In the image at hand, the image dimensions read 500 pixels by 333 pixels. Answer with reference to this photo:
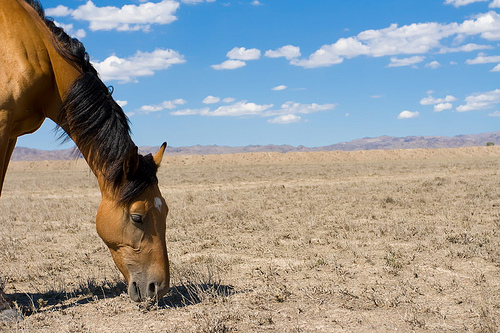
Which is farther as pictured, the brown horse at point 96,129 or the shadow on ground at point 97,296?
the shadow on ground at point 97,296

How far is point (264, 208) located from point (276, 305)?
8230 mm

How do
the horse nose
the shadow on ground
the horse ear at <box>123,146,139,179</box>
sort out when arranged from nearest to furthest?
the horse ear at <box>123,146,139,179</box> < the horse nose < the shadow on ground

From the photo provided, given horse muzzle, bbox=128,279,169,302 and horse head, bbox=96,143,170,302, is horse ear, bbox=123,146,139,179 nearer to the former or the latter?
horse head, bbox=96,143,170,302

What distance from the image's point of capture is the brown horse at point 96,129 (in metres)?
4.02

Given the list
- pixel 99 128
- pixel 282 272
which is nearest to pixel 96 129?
pixel 99 128

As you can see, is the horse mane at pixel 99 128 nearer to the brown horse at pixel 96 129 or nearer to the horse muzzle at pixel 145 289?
the brown horse at pixel 96 129

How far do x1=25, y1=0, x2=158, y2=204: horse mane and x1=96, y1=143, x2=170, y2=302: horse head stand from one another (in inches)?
1.3

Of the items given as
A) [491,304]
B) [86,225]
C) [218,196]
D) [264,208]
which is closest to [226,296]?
[491,304]

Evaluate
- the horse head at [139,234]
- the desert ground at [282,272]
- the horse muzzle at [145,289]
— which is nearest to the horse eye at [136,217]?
the horse head at [139,234]

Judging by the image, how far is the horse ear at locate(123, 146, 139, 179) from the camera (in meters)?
3.90

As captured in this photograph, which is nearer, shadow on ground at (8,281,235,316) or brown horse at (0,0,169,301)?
brown horse at (0,0,169,301)

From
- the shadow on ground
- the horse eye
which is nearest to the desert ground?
the shadow on ground

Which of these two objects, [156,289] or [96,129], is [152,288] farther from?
[96,129]

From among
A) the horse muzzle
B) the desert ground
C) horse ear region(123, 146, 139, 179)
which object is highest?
horse ear region(123, 146, 139, 179)
